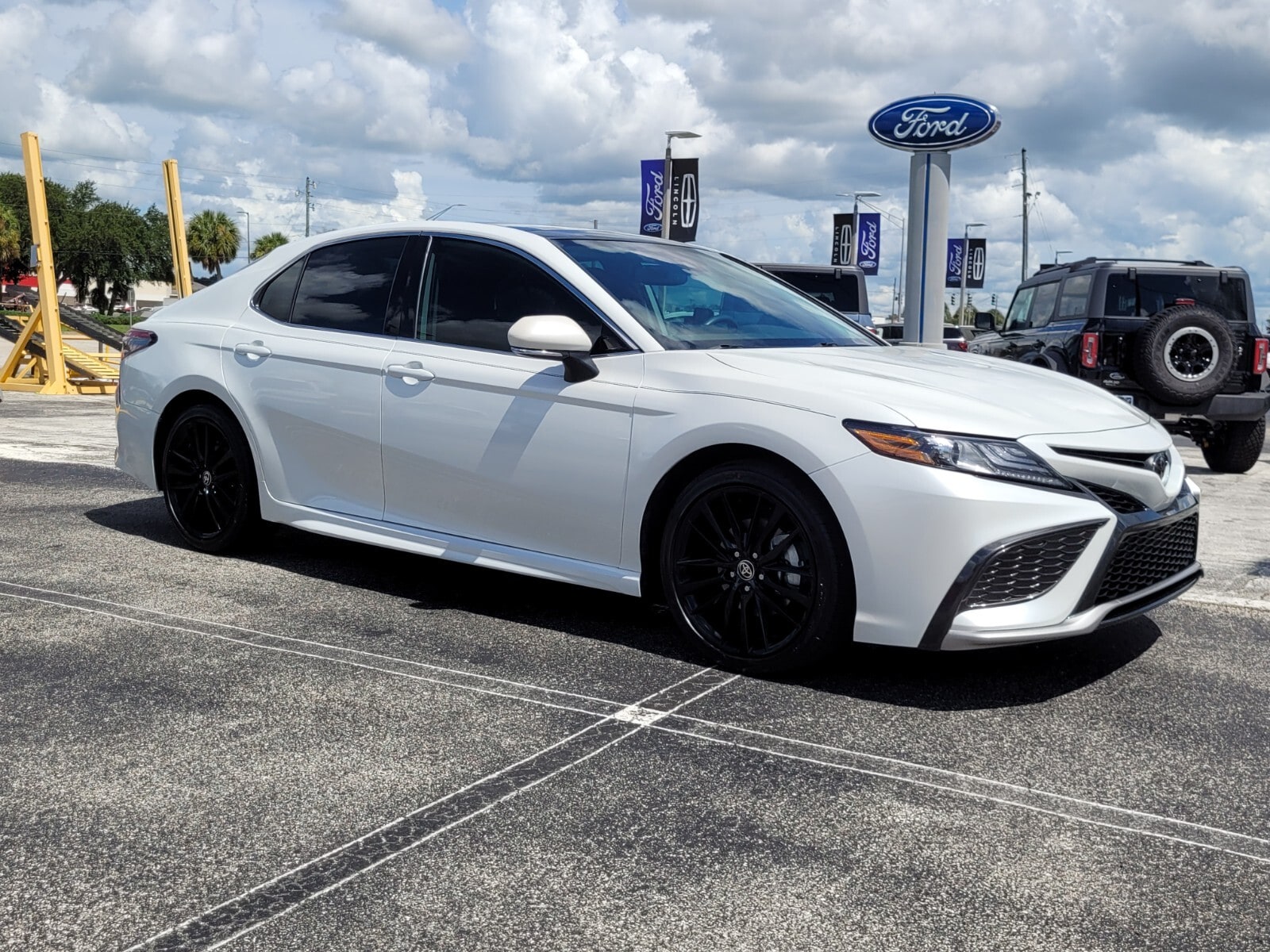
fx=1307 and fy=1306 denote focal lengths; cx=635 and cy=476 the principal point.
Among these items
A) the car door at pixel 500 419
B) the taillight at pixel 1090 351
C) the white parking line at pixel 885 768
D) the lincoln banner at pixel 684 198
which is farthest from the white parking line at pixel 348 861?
the lincoln banner at pixel 684 198

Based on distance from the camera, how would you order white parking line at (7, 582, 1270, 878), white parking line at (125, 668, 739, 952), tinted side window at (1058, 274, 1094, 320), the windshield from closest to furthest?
white parking line at (125, 668, 739, 952) < white parking line at (7, 582, 1270, 878) < the windshield < tinted side window at (1058, 274, 1094, 320)

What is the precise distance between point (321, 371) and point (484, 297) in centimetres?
85

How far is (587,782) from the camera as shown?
134 inches

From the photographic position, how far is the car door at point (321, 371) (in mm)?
5398

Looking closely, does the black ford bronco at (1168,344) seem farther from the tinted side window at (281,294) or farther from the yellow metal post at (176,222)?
the yellow metal post at (176,222)

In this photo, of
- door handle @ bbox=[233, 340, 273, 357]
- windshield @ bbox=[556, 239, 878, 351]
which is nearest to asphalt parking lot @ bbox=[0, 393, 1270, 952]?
door handle @ bbox=[233, 340, 273, 357]

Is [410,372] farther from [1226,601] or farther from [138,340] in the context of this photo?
[1226,601]

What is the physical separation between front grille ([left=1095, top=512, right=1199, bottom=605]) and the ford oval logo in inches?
296

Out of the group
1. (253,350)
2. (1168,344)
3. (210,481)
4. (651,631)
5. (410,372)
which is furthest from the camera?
(1168,344)

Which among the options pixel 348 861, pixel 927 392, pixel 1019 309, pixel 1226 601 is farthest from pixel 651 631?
pixel 1019 309

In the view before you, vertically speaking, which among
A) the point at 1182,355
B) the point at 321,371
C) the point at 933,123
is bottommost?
→ the point at 321,371

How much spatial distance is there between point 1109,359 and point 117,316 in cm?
9922

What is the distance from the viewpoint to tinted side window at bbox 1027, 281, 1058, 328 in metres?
12.5

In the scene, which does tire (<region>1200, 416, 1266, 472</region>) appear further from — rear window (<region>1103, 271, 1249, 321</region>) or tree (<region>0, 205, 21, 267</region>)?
tree (<region>0, 205, 21, 267</region>)
